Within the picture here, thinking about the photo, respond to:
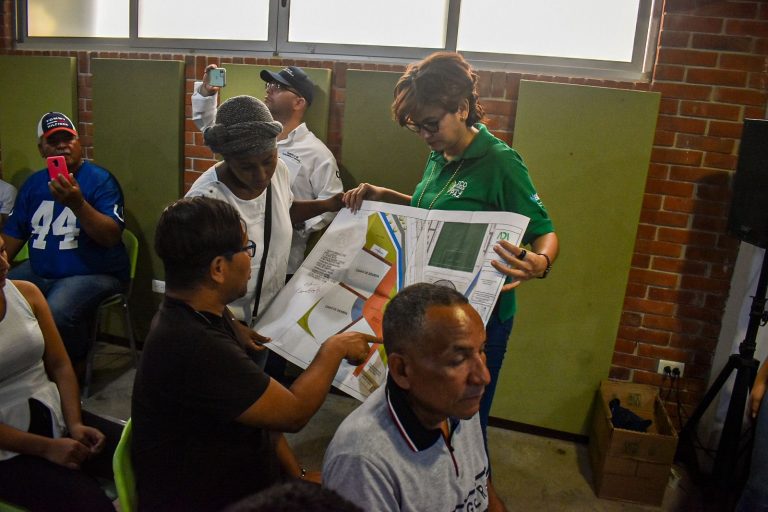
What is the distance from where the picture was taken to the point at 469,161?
1.62 metres

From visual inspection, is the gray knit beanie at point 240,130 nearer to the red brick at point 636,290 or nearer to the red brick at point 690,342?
the red brick at point 636,290

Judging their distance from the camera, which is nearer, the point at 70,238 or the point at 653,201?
the point at 653,201

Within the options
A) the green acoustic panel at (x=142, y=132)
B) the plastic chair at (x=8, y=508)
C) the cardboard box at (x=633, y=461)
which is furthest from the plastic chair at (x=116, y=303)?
the cardboard box at (x=633, y=461)

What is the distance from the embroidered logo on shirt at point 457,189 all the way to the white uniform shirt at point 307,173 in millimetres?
1127

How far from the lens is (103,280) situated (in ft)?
9.58

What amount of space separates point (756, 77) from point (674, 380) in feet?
4.74

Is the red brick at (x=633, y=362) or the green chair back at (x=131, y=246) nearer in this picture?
the red brick at (x=633, y=362)

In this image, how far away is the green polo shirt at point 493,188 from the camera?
61.0 inches

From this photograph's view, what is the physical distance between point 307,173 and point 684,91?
1776 millimetres

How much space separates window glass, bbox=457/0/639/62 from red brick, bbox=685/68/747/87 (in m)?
0.33

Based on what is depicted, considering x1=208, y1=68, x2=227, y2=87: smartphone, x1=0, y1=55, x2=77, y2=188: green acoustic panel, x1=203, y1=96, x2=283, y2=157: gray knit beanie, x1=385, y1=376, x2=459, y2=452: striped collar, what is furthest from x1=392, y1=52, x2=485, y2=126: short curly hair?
x1=0, y1=55, x2=77, y2=188: green acoustic panel

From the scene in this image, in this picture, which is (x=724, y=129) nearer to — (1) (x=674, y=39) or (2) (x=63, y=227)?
(1) (x=674, y=39)

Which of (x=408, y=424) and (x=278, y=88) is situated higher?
(x=278, y=88)

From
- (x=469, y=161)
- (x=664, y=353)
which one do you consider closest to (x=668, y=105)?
(x=664, y=353)
